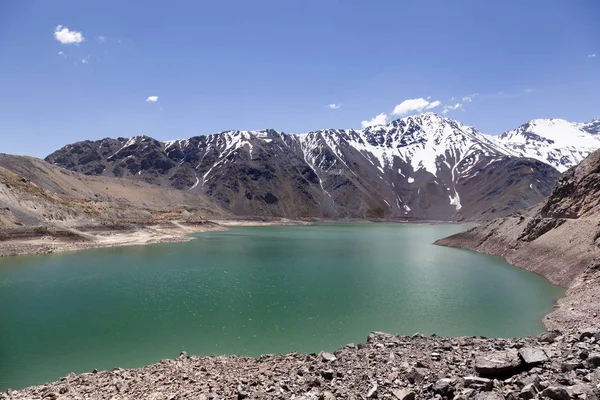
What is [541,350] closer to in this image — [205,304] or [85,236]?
[205,304]

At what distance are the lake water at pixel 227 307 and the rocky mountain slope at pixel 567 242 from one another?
1.95 metres

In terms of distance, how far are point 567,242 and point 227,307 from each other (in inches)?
1409

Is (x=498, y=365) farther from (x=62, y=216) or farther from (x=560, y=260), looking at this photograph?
(x=62, y=216)

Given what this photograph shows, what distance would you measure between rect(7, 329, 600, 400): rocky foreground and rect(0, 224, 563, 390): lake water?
352 cm

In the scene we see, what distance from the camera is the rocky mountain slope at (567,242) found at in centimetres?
2546

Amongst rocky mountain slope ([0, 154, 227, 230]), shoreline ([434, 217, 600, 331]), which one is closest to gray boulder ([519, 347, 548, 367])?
shoreline ([434, 217, 600, 331])

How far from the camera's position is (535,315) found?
25.2 meters

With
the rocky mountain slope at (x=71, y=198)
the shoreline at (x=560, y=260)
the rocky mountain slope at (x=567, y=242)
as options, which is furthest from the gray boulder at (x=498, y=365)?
the rocky mountain slope at (x=71, y=198)

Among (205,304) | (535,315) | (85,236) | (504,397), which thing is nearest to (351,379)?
(504,397)

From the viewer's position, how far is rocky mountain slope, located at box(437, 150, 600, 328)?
25462 millimetres

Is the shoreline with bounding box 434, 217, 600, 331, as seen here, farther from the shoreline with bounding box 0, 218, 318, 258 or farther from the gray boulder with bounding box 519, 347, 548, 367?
the shoreline with bounding box 0, 218, 318, 258

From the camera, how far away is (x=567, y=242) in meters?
39.7

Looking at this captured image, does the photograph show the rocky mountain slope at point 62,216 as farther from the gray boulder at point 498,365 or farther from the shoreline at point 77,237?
the gray boulder at point 498,365

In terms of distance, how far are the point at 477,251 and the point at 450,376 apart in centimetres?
5904
